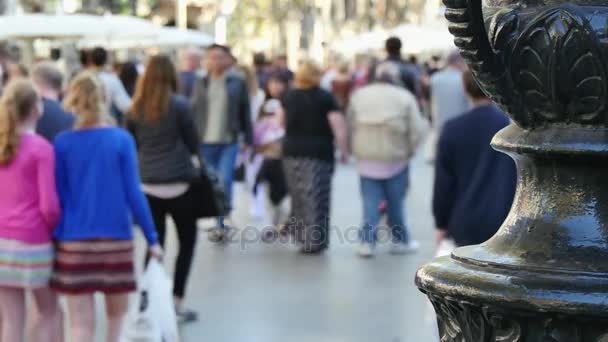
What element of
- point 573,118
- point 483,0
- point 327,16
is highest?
point 483,0

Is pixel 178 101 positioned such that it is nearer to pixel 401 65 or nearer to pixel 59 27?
pixel 59 27

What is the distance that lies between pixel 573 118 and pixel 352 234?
1272cm

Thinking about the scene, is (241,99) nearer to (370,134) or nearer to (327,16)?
(370,134)

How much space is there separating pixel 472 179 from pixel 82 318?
7.27 ft

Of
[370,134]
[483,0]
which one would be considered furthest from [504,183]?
[370,134]

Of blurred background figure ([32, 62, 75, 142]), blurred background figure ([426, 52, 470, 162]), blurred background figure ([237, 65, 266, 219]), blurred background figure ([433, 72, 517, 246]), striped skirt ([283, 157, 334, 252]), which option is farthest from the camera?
blurred background figure ([426, 52, 470, 162])

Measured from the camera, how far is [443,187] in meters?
7.68

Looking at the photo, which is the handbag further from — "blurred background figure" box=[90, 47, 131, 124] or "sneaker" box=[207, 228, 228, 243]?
"sneaker" box=[207, 228, 228, 243]

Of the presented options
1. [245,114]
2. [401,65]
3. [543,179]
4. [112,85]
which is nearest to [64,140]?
[543,179]

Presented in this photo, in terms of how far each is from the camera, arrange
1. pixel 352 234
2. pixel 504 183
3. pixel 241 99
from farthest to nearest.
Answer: pixel 352 234 → pixel 241 99 → pixel 504 183

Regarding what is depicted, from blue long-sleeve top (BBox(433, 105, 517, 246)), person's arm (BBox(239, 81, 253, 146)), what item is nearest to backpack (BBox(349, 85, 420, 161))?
person's arm (BBox(239, 81, 253, 146))

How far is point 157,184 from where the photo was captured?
32.0 feet

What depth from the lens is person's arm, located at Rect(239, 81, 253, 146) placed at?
1407 centimetres

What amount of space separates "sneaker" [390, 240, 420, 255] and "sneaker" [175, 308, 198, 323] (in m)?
3.90
